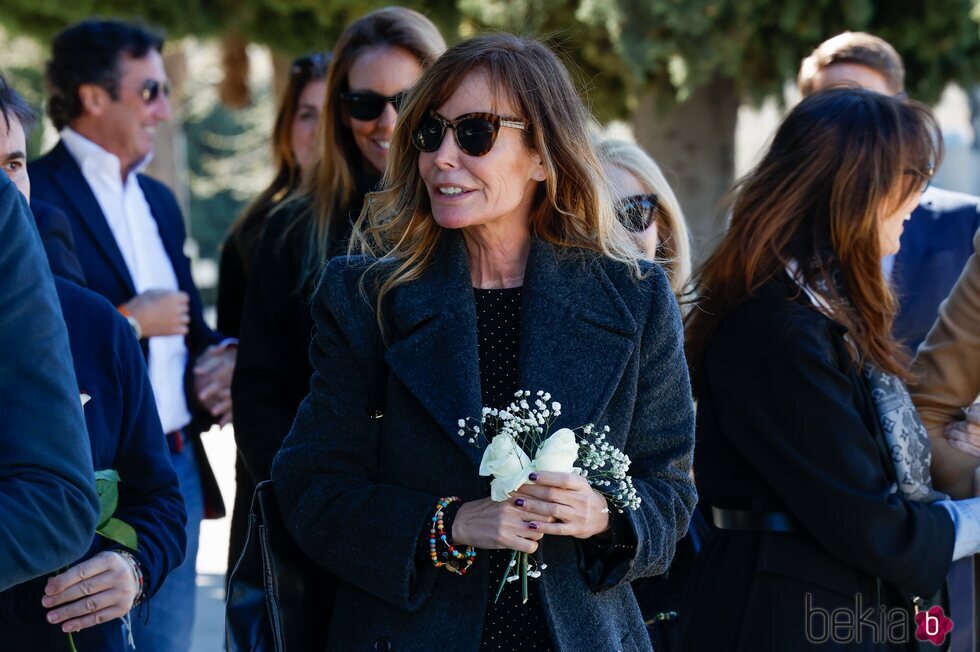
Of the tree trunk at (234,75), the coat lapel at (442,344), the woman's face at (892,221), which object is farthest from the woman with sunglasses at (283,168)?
the tree trunk at (234,75)

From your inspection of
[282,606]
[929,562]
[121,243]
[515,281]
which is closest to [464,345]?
[515,281]

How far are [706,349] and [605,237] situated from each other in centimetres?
60

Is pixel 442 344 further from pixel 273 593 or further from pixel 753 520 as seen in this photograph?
pixel 753 520

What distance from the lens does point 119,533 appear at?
8.61ft

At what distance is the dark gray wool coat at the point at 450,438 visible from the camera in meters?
2.39

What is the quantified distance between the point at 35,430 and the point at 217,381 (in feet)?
8.54

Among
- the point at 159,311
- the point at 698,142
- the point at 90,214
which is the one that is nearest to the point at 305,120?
the point at 90,214

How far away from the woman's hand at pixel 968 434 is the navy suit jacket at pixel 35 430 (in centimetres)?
242

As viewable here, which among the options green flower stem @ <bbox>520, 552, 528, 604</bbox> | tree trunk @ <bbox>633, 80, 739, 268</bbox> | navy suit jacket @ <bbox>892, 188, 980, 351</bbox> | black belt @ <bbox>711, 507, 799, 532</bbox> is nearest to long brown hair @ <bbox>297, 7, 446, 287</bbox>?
black belt @ <bbox>711, 507, 799, 532</bbox>

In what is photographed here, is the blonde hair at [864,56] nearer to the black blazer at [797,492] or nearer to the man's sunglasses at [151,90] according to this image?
the black blazer at [797,492]

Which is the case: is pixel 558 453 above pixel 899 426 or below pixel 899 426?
above

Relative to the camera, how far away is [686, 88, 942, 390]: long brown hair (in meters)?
3.06

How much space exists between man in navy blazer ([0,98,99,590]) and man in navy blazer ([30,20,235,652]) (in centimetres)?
210

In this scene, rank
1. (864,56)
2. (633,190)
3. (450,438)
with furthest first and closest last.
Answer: (864,56)
(633,190)
(450,438)
